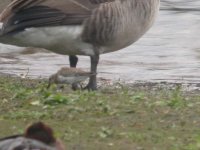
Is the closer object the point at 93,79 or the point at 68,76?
the point at 68,76

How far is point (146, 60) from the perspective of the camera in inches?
548

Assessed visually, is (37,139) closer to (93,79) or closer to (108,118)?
(108,118)

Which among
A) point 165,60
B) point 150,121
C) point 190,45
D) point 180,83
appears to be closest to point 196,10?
point 190,45

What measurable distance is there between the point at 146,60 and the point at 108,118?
19.2ft

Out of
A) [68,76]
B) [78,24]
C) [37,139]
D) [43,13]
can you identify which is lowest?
[68,76]

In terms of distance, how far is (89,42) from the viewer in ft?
36.2

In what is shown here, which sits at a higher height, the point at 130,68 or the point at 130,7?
the point at 130,7

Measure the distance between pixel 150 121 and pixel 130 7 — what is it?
11.2 ft

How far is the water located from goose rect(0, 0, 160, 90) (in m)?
1.52

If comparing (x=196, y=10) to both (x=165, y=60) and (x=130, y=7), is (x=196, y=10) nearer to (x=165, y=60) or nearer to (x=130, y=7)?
(x=165, y=60)

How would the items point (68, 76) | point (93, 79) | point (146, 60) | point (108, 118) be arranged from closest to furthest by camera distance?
point (108, 118) → point (68, 76) → point (93, 79) → point (146, 60)

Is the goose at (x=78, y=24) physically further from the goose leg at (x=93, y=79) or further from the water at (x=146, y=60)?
the water at (x=146, y=60)

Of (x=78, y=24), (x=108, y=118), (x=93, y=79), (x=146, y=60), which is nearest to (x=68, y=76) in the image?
(x=93, y=79)

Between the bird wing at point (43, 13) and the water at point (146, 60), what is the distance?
1981 millimetres
